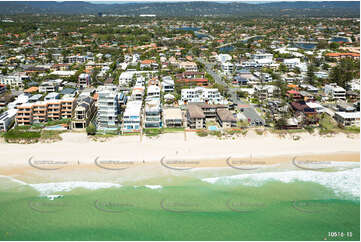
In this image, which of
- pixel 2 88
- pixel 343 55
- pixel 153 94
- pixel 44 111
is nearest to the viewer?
pixel 44 111

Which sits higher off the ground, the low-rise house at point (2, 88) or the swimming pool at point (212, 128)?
the low-rise house at point (2, 88)

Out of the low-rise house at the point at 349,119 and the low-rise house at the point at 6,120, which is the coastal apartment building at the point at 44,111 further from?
the low-rise house at the point at 349,119

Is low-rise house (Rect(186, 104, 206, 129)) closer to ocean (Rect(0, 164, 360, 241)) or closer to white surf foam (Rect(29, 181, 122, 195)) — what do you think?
ocean (Rect(0, 164, 360, 241))

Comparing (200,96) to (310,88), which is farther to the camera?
(310,88)

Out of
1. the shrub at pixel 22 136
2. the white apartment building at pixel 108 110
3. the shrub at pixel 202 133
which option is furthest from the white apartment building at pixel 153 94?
the shrub at pixel 22 136

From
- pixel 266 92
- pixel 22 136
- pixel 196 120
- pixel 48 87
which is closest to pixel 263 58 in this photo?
pixel 266 92

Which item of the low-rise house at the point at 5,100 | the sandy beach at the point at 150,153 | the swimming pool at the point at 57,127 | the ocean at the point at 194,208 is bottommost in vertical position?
the ocean at the point at 194,208

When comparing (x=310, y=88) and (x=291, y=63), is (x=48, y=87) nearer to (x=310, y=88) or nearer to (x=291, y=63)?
(x=310, y=88)
